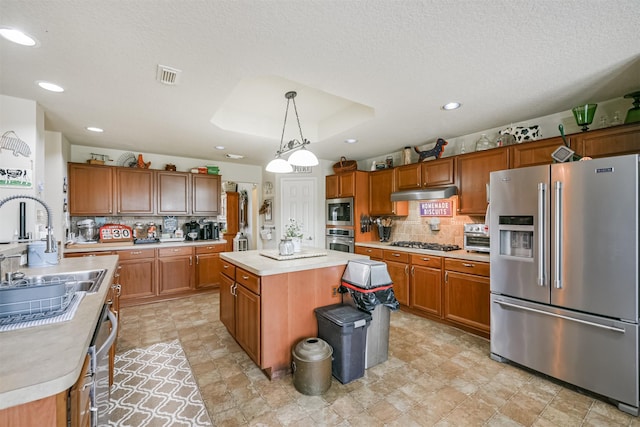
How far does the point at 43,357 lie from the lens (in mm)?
883

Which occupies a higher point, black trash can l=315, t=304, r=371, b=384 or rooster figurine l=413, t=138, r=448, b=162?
rooster figurine l=413, t=138, r=448, b=162

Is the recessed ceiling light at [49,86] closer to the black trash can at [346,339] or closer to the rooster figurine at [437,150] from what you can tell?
the black trash can at [346,339]

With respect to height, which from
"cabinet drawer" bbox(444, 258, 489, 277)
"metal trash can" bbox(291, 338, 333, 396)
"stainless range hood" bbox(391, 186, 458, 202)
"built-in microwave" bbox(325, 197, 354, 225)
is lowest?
"metal trash can" bbox(291, 338, 333, 396)

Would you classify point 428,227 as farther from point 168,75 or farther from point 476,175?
point 168,75

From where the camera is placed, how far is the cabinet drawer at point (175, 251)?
4.33m

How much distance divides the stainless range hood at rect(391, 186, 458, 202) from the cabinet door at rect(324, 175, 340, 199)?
1.15m

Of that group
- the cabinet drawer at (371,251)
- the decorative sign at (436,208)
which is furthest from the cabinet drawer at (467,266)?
the cabinet drawer at (371,251)

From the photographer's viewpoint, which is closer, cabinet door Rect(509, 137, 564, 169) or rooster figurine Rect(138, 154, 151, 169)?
cabinet door Rect(509, 137, 564, 169)

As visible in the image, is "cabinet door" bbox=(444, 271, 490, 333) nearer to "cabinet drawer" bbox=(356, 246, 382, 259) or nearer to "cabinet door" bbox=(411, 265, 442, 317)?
"cabinet door" bbox=(411, 265, 442, 317)

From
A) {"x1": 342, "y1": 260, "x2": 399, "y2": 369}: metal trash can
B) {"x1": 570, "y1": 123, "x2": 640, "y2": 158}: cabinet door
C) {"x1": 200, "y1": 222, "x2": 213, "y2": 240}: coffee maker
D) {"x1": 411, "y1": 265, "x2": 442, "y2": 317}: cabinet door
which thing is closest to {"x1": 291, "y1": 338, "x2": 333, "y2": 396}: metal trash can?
{"x1": 342, "y1": 260, "x2": 399, "y2": 369}: metal trash can

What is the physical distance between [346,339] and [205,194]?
3902 millimetres

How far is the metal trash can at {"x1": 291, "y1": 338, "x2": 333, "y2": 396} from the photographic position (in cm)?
204

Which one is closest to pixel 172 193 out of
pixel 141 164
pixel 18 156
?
pixel 141 164

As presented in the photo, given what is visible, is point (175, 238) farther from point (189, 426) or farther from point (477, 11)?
point (477, 11)
